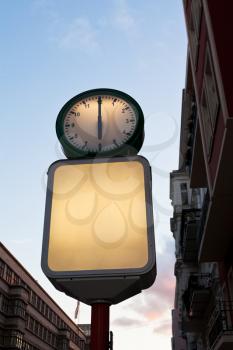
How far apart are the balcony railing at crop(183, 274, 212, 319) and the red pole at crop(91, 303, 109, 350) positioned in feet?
55.0

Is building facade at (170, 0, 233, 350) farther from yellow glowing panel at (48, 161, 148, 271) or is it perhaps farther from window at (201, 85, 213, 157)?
yellow glowing panel at (48, 161, 148, 271)

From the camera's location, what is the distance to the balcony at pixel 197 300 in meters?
19.1

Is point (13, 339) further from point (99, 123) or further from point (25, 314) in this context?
point (99, 123)

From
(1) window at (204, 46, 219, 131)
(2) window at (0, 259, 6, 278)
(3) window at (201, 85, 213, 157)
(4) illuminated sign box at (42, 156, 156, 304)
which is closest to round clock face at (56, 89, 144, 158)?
(4) illuminated sign box at (42, 156, 156, 304)

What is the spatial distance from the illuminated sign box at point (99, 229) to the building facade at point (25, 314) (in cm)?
4594

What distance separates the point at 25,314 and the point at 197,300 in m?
38.5

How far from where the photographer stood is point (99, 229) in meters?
2.81

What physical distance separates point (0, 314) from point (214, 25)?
46.2 meters

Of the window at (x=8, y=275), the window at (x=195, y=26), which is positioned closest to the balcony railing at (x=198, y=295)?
the window at (x=195, y=26)

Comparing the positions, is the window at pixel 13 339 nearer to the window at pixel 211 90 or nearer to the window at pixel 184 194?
the window at pixel 184 194

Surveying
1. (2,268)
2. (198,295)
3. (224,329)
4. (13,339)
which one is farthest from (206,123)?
(13,339)

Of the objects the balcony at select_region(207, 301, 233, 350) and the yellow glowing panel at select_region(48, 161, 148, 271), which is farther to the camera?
the balcony at select_region(207, 301, 233, 350)

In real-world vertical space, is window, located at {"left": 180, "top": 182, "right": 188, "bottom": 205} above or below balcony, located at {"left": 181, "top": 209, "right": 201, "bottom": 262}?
above

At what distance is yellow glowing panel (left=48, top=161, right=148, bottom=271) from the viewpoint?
2.72 m
